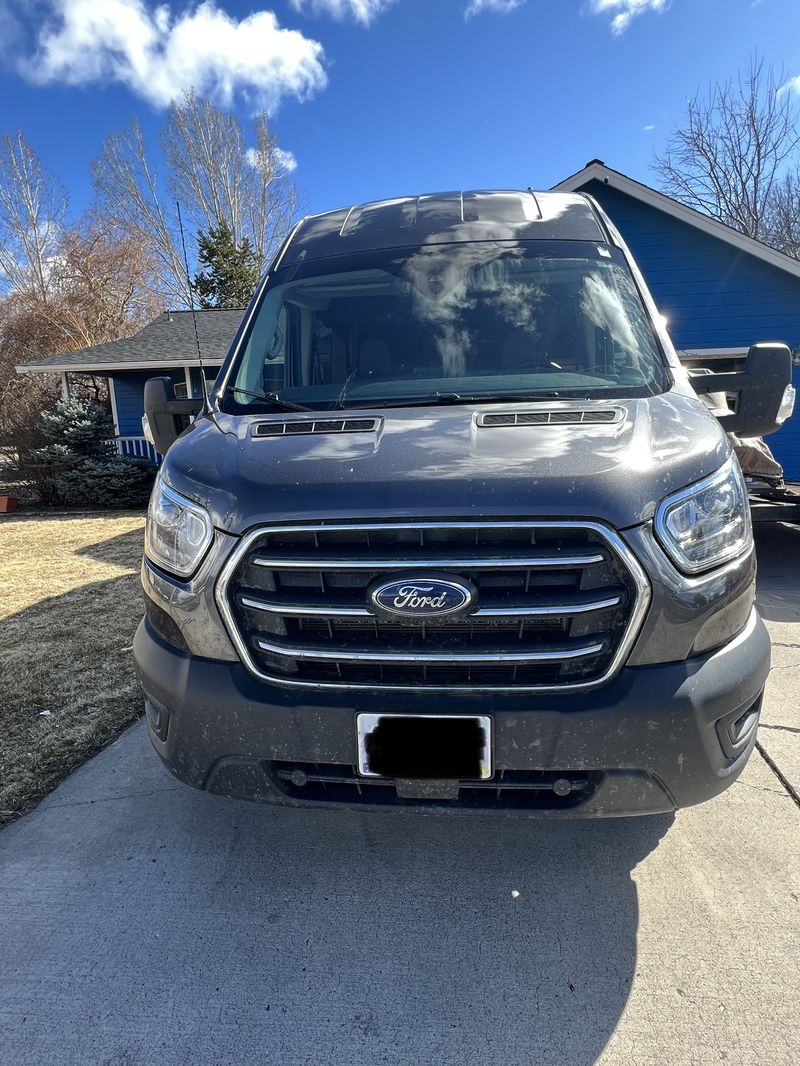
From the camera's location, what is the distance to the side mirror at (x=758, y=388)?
258 centimetres

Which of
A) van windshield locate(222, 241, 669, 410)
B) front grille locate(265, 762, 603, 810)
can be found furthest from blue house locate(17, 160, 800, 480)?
front grille locate(265, 762, 603, 810)

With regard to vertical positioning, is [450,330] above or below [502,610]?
above

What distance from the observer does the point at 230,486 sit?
1.97m

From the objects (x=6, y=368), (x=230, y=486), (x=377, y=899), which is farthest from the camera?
(x=6, y=368)

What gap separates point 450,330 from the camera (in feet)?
9.34

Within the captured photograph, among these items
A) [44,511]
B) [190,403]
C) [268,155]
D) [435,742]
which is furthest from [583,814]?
[268,155]

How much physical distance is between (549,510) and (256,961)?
1680 millimetres

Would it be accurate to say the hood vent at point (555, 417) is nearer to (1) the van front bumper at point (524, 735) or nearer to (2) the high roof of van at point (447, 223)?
(1) the van front bumper at point (524, 735)

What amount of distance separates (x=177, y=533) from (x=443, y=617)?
0.88 metres

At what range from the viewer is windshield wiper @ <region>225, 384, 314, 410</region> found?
2568 millimetres

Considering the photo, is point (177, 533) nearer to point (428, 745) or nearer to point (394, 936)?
point (428, 745)

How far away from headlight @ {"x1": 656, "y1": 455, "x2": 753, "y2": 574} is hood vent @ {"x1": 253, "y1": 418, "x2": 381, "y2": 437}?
0.96 metres

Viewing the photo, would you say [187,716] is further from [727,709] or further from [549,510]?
[727,709]

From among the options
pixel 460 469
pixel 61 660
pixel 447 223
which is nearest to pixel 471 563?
pixel 460 469
